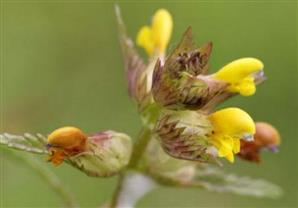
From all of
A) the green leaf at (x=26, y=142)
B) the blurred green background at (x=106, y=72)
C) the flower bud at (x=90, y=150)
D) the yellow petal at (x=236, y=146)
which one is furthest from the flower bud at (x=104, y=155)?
the blurred green background at (x=106, y=72)

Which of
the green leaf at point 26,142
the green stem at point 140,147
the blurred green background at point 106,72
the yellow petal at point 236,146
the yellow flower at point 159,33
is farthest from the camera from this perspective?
the blurred green background at point 106,72

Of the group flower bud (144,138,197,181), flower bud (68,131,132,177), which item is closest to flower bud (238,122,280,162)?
flower bud (144,138,197,181)

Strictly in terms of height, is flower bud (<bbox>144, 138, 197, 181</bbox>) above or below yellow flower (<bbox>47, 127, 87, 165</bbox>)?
below

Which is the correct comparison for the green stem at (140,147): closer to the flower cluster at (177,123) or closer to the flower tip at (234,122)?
the flower cluster at (177,123)

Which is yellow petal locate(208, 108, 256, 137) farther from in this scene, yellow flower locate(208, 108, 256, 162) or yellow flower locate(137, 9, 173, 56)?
yellow flower locate(137, 9, 173, 56)

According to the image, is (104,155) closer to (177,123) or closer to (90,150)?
(90,150)
